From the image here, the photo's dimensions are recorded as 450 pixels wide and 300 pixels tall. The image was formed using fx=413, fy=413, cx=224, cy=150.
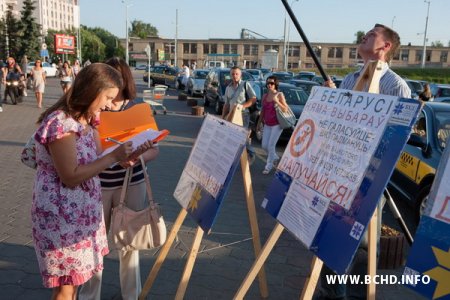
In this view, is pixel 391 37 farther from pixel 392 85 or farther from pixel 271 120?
pixel 271 120

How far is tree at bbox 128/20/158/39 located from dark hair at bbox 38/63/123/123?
145252 mm

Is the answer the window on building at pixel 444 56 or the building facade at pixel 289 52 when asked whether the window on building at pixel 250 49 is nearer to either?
the building facade at pixel 289 52

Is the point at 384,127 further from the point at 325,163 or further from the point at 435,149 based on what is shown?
the point at 435,149

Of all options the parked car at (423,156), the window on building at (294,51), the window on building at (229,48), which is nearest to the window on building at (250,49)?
the window on building at (229,48)

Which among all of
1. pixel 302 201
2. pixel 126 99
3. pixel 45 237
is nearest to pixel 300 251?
pixel 302 201

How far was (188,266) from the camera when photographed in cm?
296

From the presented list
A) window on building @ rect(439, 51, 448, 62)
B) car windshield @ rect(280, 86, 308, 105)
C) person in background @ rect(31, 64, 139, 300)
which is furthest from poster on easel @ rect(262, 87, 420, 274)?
window on building @ rect(439, 51, 448, 62)

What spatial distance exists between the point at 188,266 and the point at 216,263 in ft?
3.94

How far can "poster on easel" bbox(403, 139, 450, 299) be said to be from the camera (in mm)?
1786

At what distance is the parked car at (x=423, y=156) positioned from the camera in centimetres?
538

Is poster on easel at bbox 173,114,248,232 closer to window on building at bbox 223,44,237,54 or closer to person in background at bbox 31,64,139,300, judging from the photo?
person in background at bbox 31,64,139,300

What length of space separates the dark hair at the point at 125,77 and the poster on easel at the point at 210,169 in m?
0.63

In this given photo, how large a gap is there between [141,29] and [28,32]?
9503 cm

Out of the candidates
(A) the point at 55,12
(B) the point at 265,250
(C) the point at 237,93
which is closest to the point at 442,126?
(C) the point at 237,93
